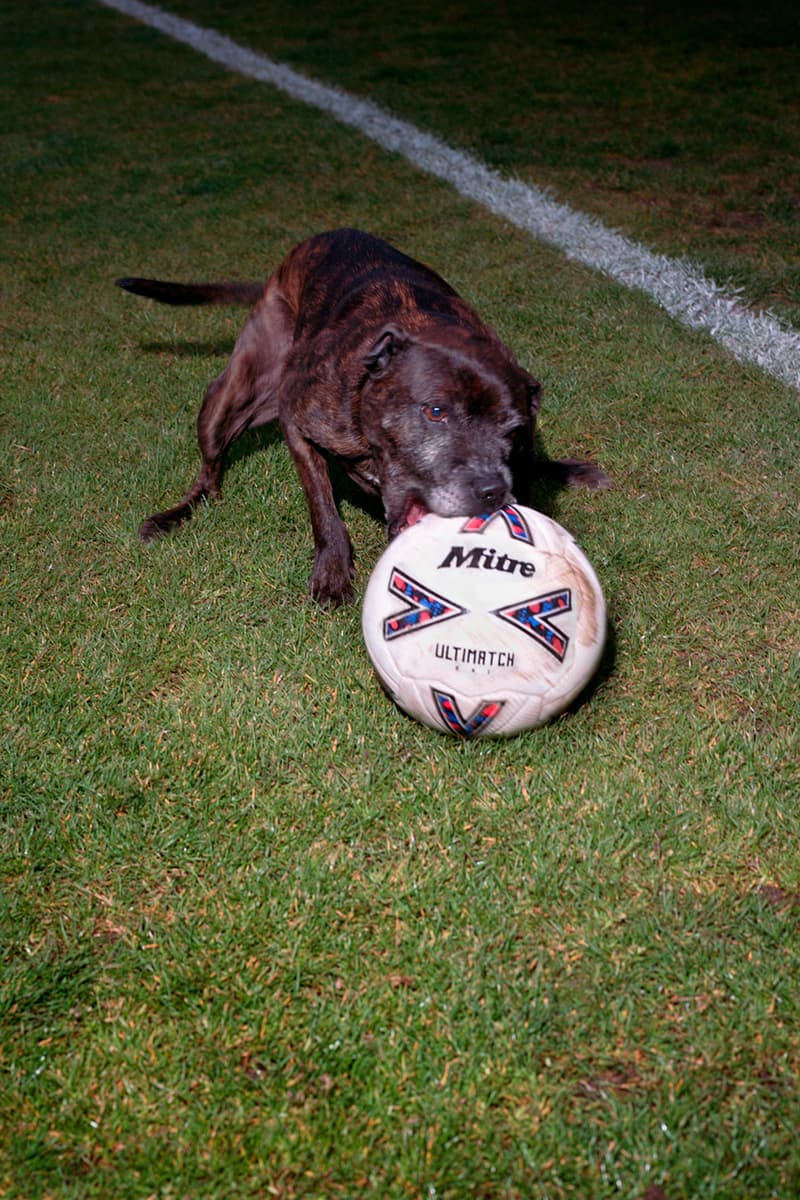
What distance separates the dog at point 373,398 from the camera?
12.8 ft

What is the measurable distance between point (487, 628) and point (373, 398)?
1.36 m

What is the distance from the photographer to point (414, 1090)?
2.36 metres

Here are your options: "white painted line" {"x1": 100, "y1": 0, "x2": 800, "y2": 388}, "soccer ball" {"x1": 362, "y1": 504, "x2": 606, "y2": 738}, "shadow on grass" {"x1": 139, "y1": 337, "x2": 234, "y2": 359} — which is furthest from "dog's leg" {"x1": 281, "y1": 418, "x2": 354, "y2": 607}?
"white painted line" {"x1": 100, "y1": 0, "x2": 800, "y2": 388}

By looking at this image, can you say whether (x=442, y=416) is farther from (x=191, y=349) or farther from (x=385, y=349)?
(x=191, y=349)

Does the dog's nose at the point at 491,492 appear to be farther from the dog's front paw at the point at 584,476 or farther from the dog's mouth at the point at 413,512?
the dog's front paw at the point at 584,476

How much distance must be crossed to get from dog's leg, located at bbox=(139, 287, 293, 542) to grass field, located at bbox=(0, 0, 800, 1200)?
0.60ft

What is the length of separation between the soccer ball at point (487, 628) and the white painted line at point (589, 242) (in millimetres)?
3168

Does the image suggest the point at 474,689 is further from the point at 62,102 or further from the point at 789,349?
the point at 62,102

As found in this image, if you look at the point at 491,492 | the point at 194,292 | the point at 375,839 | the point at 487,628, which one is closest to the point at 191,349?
the point at 194,292

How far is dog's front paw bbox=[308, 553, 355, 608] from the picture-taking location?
13.6ft

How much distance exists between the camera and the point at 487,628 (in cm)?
310

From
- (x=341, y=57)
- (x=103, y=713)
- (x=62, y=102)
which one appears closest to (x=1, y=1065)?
(x=103, y=713)

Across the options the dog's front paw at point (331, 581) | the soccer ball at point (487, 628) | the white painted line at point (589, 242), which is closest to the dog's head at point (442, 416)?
the dog's front paw at point (331, 581)

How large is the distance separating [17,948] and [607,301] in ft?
18.2
